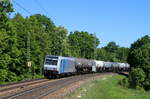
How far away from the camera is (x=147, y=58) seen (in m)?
63.3

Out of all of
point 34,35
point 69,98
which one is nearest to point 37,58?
point 34,35

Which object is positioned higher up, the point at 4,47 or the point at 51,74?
the point at 4,47

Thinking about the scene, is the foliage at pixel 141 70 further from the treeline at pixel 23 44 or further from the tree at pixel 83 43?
the tree at pixel 83 43

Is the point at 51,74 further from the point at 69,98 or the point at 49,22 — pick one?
the point at 49,22

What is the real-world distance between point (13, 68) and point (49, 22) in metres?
50.6

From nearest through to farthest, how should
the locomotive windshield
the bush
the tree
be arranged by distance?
the locomotive windshield → the bush → the tree

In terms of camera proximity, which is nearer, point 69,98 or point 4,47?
point 69,98

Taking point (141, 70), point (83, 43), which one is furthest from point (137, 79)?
point (83, 43)

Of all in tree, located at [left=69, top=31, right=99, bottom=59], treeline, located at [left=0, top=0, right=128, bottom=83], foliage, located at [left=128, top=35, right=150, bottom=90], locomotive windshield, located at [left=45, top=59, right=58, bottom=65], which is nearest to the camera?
locomotive windshield, located at [left=45, top=59, right=58, bottom=65]

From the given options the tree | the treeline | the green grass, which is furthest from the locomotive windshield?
the tree

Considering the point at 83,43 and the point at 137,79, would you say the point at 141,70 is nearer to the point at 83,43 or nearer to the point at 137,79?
the point at 137,79

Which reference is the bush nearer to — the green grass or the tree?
the green grass

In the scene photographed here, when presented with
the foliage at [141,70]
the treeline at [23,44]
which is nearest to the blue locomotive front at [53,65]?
the treeline at [23,44]

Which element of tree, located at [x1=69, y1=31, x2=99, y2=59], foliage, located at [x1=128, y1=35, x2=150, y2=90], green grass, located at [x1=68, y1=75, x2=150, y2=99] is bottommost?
green grass, located at [x1=68, y1=75, x2=150, y2=99]
